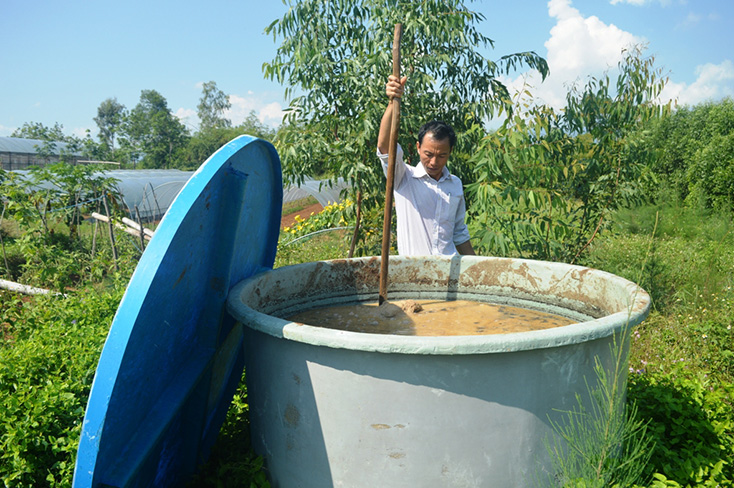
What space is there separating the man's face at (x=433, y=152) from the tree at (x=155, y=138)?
1409 inches

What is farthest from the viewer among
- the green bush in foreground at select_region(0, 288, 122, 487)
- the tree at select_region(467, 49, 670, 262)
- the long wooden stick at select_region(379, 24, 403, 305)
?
the tree at select_region(467, 49, 670, 262)

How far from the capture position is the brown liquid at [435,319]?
2.62 m

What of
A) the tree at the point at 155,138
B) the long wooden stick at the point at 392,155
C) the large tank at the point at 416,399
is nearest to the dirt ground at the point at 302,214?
the long wooden stick at the point at 392,155

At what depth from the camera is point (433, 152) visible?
301 centimetres

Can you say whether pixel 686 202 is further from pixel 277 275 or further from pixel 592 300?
pixel 277 275

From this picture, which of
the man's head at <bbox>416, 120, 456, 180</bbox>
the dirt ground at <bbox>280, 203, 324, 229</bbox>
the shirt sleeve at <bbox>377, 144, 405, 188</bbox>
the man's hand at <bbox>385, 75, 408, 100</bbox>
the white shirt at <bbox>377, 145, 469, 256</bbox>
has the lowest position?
the dirt ground at <bbox>280, 203, 324, 229</bbox>

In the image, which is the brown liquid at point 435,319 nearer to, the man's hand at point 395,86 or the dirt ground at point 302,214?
the man's hand at point 395,86

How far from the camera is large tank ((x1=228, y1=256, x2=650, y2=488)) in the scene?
64.1 inches

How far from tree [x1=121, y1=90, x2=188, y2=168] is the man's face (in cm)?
3580

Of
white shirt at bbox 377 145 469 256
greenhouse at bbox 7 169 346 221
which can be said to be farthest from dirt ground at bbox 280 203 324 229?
white shirt at bbox 377 145 469 256

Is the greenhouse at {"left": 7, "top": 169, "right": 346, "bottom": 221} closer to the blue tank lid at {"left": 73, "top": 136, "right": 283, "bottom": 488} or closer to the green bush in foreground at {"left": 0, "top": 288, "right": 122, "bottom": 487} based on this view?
the green bush in foreground at {"left": 0, "top": 288, "right": 122, "bottom": 487}

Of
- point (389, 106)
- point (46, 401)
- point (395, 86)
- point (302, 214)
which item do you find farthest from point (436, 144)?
point (302, 214)

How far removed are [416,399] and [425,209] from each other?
1740 millimetres

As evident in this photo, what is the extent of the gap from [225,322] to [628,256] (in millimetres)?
5439
